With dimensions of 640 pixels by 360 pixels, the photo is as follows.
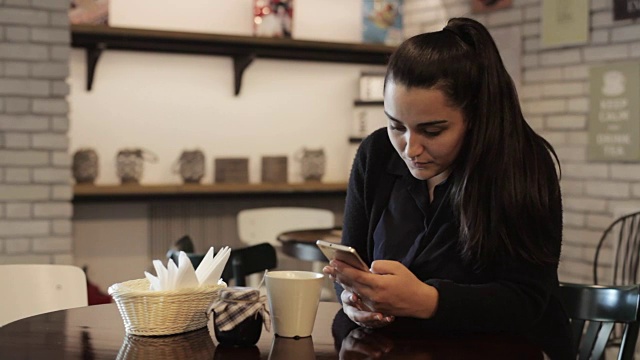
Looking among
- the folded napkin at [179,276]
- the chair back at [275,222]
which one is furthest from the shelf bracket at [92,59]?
the folded napkin at [179,276]

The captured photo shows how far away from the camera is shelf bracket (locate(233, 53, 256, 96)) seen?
494 centimetres

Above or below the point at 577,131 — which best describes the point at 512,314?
below

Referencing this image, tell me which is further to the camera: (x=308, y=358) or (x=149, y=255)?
(x=149, y=255)

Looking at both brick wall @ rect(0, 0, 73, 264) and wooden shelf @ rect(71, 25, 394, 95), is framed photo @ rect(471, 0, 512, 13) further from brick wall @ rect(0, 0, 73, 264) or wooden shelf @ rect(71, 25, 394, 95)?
brick wall @ rect(0, 0, 73, 264)

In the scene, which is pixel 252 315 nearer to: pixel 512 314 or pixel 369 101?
pixel 512 314

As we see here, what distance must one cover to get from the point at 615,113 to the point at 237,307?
3.07 meters

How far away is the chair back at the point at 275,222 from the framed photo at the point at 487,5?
4.55 ft

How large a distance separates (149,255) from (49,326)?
3.19 m

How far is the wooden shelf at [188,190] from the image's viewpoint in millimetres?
4516

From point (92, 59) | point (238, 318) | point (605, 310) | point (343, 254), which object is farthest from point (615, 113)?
point (238, 318)

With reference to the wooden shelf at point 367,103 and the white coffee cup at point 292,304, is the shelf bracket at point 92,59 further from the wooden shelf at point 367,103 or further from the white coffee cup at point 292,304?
the white coffee cup at point 292,304

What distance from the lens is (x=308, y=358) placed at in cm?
147

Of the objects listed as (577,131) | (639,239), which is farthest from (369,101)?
(639,239)

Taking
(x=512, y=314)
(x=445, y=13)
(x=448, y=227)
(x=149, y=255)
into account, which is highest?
(x=445, y=13)
